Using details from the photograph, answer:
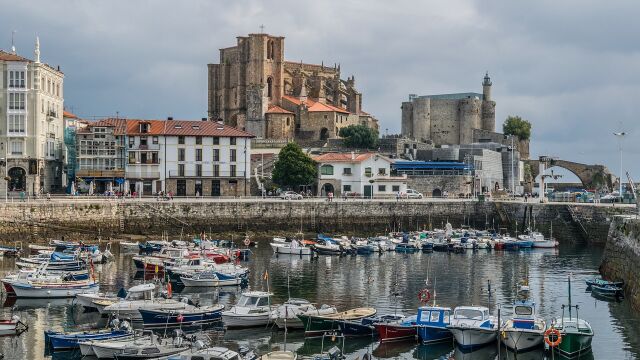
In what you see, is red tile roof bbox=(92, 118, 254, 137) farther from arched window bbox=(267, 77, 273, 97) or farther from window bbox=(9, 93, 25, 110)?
arched window bbox=(267, 77, 273, 97)

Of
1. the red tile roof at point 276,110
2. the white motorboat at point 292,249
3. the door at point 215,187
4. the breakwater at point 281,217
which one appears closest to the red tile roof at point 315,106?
the red tile roof at point 276,110

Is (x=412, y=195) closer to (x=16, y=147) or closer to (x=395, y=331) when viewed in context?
(x=16, y=147)

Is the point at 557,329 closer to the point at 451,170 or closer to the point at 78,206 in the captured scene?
the point at 78,206

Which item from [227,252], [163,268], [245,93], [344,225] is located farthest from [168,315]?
[245,93]

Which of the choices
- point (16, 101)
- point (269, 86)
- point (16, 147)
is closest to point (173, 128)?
point (16, 147)

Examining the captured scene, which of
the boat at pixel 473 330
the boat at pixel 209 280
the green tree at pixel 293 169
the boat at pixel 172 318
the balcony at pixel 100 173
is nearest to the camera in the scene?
the boat at pixel 473 330

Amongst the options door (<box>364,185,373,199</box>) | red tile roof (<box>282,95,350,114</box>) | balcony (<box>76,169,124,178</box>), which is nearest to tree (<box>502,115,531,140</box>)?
red tile roof (<box>282,95,350,114</box>)

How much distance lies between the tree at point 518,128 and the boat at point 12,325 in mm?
119012

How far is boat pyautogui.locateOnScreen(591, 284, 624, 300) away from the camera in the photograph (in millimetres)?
53172

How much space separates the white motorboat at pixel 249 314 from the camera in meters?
43.5

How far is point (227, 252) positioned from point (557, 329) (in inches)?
1324

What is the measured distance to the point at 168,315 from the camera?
141 feet

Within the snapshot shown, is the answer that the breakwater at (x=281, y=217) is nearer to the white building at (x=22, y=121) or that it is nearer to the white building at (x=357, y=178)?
the white building at (x=357, y=178)

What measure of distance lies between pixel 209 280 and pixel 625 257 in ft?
80.5
